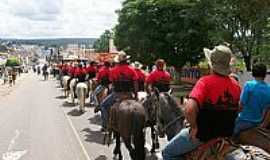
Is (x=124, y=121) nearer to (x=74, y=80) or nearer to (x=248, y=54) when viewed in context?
(x=74, y=80)

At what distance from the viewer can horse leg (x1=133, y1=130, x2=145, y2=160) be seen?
11.4 metres

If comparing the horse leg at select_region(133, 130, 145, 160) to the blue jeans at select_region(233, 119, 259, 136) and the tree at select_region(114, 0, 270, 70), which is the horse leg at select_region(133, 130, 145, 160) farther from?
the tree at select_region(114, 0, 270, 70)

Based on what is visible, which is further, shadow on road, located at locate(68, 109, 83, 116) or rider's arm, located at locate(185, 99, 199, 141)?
shadow on road, located at locate(68, 109, 83, 116)

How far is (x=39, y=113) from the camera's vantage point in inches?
1031

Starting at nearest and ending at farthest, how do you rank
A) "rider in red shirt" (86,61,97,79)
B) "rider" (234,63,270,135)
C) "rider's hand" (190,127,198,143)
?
"rider's hand" (190,127,198,143)
"rider" (234,63,270,135)
"rider in red shirt" (86,61,97,79)

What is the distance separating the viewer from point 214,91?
261 inches

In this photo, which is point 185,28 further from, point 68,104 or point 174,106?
point 174,106

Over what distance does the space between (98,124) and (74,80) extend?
8.99 m

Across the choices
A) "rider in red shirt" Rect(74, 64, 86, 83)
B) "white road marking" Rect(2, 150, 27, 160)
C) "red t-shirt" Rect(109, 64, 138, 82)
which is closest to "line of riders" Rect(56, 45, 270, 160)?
"red t-shirt" Rect(109, 64, 138, 82)

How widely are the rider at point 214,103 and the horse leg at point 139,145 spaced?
4.63m

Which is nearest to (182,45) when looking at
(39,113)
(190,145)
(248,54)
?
(248,54)

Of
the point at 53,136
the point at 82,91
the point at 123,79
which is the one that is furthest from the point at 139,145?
the point at 82,91

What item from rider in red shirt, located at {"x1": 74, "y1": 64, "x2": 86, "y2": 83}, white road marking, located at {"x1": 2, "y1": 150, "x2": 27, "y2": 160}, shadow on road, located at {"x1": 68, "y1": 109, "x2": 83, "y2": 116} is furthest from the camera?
rider in red shirt, located at {"x1": 74, "y1": 64, "x2": 86, "y2": 83}

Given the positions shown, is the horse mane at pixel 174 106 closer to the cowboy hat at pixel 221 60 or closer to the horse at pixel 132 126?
the horse at pixel 132 126
